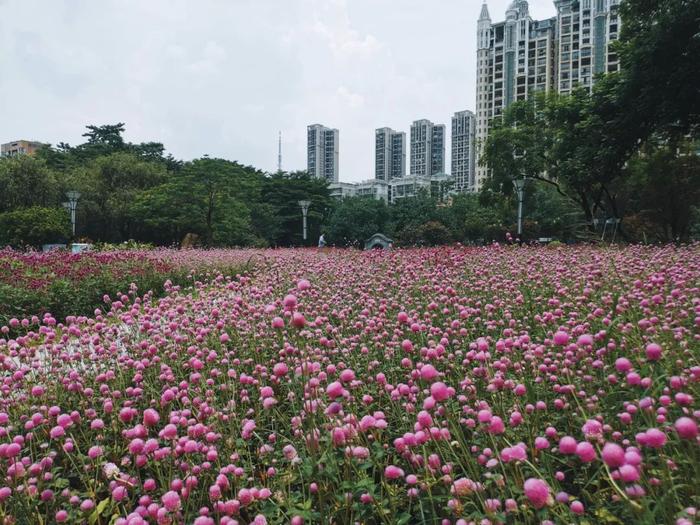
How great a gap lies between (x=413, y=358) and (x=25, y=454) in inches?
88.9

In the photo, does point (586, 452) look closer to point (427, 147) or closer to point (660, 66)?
point (660, 66)

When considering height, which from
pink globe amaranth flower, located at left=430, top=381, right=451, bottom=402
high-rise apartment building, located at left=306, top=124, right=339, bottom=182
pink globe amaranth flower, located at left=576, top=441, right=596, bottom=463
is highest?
high-rise apartment building, located at left=306, top=124, right=339, bottom=182

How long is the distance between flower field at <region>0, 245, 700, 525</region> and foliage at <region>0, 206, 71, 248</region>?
2186cm

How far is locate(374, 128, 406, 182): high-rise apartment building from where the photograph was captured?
105m

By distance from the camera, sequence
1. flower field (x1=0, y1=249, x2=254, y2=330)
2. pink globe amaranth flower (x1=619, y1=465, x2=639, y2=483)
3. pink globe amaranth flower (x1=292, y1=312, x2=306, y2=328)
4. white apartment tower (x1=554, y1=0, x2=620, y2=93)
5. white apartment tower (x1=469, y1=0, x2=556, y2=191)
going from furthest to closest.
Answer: white apartment tower (x1=469, y1=0, x2=556, y2=191) → white apartment tower (x1=554, y1=0, x2=620, y2=93) → flower field (x1=0, y1=249, x2=254, y2=330) → pink globe amaranth flower (x1=292, y1=312, x2=306, y2=328) → pink globe amaranth flower (x1=619, y1=465, x2=639, y2=483)

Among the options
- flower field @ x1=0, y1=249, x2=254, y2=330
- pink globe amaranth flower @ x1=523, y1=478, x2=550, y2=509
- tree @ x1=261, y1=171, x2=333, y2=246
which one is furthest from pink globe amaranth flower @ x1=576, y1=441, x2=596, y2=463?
tree @ x1=261, y1=171, x2=333, y2=246

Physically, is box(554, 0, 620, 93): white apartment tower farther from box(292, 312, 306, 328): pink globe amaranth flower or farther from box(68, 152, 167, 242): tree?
box(292, 312, 306, 328): pink globe amaranth flower

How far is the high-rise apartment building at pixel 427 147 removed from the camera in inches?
4173

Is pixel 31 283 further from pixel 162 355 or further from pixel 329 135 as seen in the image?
pixel 329 135

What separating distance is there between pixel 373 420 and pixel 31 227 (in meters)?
25.6

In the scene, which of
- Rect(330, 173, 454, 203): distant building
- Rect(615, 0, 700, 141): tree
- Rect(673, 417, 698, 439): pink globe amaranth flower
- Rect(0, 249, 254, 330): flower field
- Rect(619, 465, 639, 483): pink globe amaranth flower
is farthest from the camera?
Rect(330, 173, 454, 203): distant building

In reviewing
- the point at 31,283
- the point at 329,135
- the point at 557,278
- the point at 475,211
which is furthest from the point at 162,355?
the point at 329,135

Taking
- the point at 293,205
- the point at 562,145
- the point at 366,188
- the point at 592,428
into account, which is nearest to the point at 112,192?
the point at 293,205

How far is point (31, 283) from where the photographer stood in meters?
7.58
